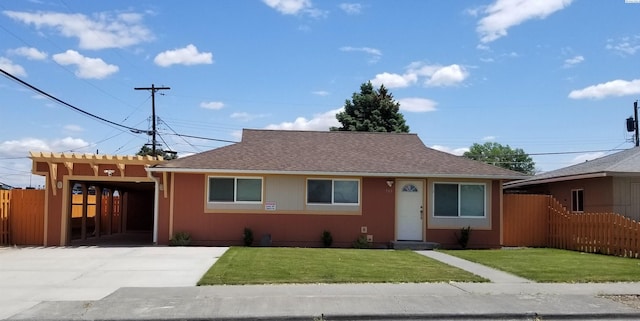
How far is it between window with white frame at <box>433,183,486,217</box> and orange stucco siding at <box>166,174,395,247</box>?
167cm

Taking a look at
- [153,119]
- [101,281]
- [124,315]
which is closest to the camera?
[124,315]

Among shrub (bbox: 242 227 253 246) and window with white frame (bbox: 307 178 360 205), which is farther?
window with white frame (bbox: 307 178 360 205)

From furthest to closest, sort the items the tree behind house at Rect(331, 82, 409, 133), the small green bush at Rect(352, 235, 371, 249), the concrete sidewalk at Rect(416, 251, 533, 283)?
1. the tree behind house at Rect(331, 82, 409, 133)
2. the small green bush at Rect(352, 235, 371, 249)
3. the concrete sidewalk at Rect(416, 251, 533, 283)

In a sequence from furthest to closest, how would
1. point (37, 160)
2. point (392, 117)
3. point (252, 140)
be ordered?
point (392, 117)
point (252, 140)
point (37, 160)

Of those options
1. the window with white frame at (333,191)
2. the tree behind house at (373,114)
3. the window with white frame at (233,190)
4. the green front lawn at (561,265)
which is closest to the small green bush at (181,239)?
the window with white frame at (233,190)

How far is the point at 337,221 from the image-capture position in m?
20.8

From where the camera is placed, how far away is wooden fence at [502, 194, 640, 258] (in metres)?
17.5

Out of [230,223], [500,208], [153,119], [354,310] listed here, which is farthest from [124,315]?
[153,119]

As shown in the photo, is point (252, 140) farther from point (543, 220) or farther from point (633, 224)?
point (633, 224)

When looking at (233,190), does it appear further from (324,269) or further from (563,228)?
(563,228)

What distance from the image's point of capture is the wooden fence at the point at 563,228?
17453mm

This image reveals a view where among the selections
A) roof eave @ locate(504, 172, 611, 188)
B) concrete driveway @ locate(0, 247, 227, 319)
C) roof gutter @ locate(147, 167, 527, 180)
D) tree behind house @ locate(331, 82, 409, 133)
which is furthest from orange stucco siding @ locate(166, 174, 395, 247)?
tree behind house @ locate(331, 82, 409, 133)

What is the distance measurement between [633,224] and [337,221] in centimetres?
918

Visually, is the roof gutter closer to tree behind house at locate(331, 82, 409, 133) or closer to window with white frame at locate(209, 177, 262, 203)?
window with white frame at locate(209, 177, 262, 203)
